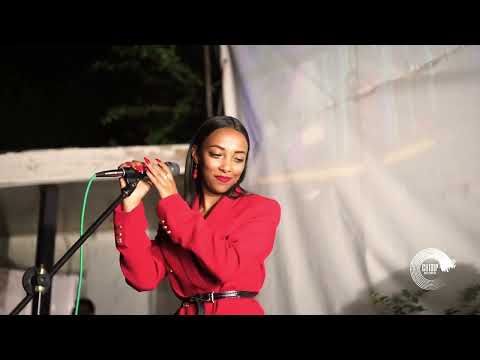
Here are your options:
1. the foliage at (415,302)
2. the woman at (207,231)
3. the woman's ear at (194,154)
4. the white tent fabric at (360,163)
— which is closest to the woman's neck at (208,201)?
the woman at (207,231)

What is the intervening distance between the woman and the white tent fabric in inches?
33.2

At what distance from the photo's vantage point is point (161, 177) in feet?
5.19

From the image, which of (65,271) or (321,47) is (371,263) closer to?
(321,47)

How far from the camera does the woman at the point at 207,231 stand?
5.09 feet

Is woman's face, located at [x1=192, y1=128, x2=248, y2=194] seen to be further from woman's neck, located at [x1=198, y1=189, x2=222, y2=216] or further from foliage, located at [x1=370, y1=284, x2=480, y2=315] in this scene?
foliage, located at [x1=370, y1=284, x2=480, y2=315]

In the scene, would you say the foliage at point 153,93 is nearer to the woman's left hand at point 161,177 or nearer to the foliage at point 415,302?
the foliage at point 415,302

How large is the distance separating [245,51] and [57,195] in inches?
53.1

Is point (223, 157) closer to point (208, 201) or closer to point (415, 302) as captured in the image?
point (208, 201)

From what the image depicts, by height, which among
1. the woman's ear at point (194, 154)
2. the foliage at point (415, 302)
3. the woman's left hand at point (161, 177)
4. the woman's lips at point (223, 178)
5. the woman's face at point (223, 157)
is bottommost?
the foliage at point (415, 302)

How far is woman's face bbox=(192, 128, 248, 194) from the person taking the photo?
5.66ft

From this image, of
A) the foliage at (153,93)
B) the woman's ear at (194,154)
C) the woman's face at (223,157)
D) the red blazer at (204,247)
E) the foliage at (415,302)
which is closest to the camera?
the red blazer at (204,247)

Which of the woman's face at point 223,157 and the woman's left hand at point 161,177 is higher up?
the woman's face at point 223,157

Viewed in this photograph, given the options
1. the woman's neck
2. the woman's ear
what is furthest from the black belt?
the woman's ear
